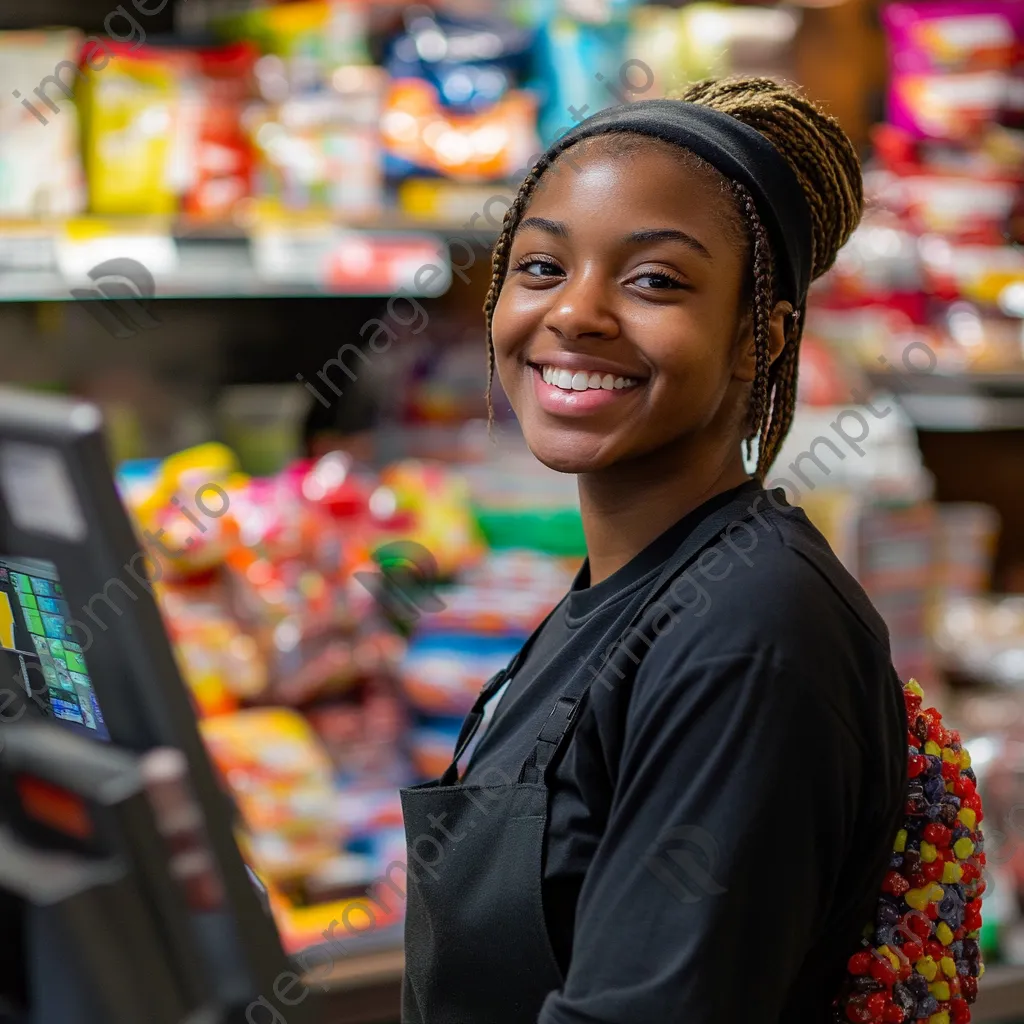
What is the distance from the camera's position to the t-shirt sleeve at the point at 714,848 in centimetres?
80

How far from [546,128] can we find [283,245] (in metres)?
0.68

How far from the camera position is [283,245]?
7.13 feet

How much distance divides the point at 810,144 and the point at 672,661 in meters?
0.46

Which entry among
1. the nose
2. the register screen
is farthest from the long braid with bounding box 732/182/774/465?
the register screen

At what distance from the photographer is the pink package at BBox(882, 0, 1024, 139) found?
2.91m

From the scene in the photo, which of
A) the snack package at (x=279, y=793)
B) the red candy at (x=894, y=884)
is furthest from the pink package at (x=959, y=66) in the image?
the red candy at (x=894, y=884)

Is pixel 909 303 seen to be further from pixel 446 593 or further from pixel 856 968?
pixel 856 968

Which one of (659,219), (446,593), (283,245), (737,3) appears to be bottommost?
(446,593)

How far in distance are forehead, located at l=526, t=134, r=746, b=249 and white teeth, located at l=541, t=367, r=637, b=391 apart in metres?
0.10

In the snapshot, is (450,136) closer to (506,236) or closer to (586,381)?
(506,236)

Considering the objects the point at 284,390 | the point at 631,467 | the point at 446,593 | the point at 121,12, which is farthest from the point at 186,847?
the point at 121,12

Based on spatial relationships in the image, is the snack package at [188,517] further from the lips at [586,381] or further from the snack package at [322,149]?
the lips at [586,381]

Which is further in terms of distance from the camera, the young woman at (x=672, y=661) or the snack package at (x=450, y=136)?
the snack package at (x=450, y=136)

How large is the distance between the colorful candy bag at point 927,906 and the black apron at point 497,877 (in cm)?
21
